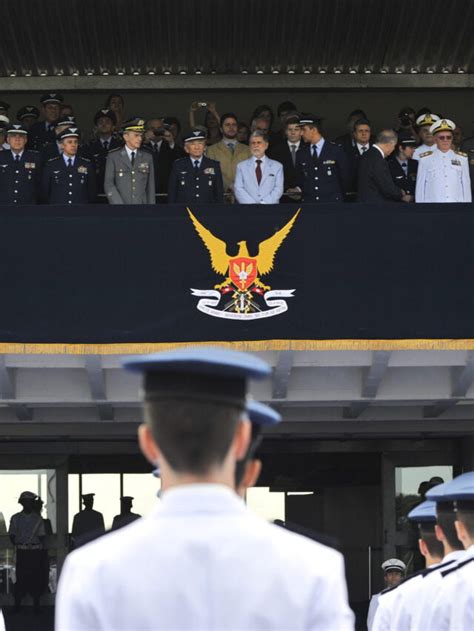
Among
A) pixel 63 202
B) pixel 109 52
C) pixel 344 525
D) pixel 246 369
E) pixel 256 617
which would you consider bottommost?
pixel 344 525

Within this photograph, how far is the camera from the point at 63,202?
46.8 ft

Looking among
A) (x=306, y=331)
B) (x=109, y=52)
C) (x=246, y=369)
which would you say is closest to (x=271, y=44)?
(x=109, y=52)

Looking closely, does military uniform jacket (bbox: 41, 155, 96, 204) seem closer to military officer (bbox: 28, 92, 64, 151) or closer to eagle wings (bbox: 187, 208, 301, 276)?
military officer (bbox: 28, 92, 64, 151)

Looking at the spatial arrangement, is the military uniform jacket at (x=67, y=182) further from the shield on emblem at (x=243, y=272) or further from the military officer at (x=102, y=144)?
the shield on emblem at (x=243, y=272)

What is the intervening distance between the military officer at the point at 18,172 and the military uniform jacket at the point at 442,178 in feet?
12.2

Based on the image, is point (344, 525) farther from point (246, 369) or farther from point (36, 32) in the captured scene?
point (246, 369)

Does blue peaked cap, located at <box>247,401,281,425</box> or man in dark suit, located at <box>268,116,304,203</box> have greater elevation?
man in dark suit, located at <box>268,116,304,203</box>

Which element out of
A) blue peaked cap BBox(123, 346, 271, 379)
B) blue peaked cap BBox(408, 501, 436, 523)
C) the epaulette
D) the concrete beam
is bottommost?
blue peaked cap BBox(408, 501, 436, 523)

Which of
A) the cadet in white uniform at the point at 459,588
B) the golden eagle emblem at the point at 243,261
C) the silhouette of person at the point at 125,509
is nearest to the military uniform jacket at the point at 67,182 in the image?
the golden eagle emblem at the point at 243,261

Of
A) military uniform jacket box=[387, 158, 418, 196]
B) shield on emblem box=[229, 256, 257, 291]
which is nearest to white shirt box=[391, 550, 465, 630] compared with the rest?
shield on emblem box=[229, 256, 257, 291]

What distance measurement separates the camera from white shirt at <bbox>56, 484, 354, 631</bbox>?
8.20 feet

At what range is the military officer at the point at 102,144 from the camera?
49.8ft

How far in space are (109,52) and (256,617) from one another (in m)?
18.5

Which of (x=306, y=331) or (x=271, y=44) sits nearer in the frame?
(x=306, y=331)
